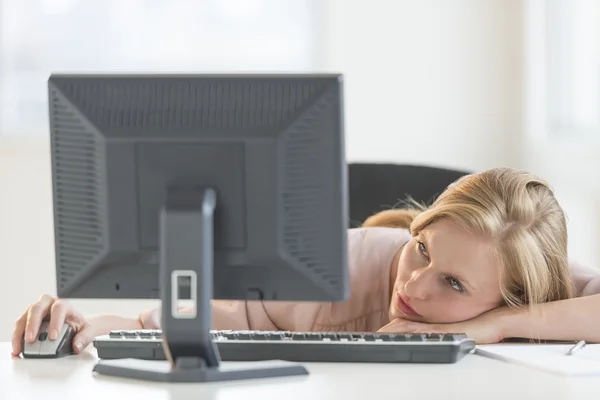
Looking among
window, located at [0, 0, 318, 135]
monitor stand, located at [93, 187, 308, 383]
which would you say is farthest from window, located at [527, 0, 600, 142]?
monitor stand, located at [93, 187, 308, 383]

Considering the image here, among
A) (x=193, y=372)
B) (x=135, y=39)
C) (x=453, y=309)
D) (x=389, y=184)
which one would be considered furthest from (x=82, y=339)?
(x=135, y=39)

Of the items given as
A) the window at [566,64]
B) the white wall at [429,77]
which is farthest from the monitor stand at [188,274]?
the white wall at [429,77]

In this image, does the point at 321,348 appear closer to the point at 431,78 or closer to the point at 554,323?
the point at 554,323

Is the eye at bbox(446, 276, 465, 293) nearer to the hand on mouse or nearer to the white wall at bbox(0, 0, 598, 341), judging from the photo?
the hand on mouse

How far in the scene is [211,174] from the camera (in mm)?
1333

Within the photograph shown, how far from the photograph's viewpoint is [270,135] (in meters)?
1.32

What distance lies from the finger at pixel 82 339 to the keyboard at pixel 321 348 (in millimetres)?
85

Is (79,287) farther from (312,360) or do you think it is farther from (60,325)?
(312,360)

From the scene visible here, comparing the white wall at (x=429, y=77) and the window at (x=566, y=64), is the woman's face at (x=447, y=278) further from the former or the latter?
the white wall at (x=429, y=77)

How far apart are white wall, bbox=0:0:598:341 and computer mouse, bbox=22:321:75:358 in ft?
8.62

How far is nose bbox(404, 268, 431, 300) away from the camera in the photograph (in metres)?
1.71

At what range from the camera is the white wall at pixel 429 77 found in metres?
4.24

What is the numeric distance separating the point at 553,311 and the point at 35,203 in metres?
2.78

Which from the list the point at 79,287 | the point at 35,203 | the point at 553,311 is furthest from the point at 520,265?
the point at 35,203
